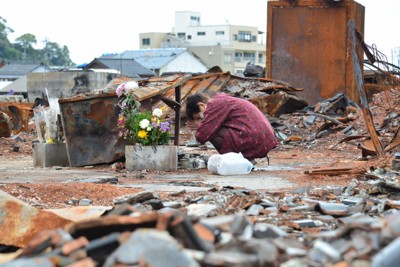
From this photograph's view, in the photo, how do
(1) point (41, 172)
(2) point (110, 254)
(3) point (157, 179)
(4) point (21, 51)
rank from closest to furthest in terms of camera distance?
(2) point (110, 254) → (3) point (157, 179) → (1) point (41, 172) → (4) point (21, 51)

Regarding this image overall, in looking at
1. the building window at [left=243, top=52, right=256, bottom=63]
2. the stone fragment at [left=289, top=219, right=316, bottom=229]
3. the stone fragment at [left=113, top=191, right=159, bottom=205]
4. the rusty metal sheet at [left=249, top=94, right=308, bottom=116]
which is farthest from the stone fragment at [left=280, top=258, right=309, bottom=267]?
the building window at [left=243, top=52, right=256, bottom=63]

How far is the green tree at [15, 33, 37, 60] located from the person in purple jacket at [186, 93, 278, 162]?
10937cm

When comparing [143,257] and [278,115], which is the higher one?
[143,257]

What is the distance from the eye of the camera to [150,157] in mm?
12297

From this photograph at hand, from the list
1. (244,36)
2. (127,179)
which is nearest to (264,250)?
(127,179)

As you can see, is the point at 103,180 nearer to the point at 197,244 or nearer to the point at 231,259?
the point at 197,244

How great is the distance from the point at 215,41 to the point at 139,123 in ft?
317

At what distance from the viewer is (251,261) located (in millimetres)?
4066

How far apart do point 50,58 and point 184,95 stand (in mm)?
105011

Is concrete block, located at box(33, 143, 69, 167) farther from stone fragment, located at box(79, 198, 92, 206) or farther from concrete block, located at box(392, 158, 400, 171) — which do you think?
stone fragment, located at box(79, 198, 92, 206)

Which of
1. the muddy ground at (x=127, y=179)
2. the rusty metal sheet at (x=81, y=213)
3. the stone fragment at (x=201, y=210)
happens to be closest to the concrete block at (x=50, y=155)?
the muddy ground at (x=127, y=179)

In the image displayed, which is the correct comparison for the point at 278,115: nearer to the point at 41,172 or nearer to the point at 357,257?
the point at 41,172

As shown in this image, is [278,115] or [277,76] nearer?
[278,115]

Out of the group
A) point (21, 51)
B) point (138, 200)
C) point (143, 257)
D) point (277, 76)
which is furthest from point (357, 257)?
point (21, 51)
